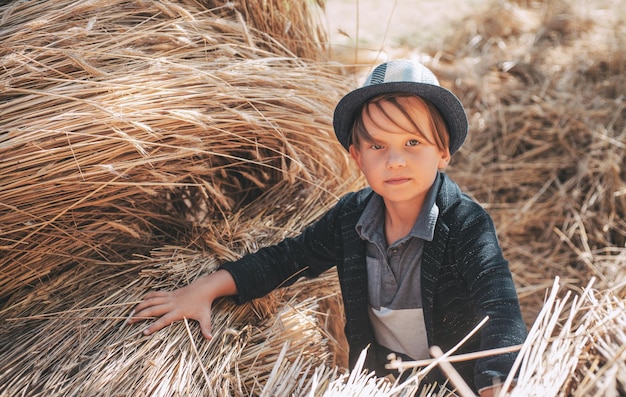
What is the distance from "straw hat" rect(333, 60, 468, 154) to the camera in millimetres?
1413

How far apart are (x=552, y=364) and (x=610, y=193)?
1654mm

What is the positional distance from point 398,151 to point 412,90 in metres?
0.14

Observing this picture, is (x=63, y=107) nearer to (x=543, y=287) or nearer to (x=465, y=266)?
(x=465, y=266)

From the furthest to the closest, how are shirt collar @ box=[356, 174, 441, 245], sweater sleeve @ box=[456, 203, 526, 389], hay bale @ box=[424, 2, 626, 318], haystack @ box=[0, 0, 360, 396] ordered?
hay bale @ box=[424, 2, 626, 318] → shirt collar @ box=[356, 174, 441, 245] → haystack @ box=[0, 0, 360, 396] → sweater sleeve @ box=[456, 203, 526, 389]

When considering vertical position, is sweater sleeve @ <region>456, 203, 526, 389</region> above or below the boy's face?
below

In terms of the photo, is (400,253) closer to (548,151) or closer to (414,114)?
(414,114)

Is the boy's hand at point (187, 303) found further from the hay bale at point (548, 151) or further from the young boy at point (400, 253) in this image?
the hay bale at point (548, 151)

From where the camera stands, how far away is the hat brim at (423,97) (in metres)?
1.41

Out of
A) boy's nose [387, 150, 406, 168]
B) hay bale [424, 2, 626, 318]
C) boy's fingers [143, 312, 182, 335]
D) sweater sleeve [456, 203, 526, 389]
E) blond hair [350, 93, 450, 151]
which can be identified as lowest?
hay bale [424, 2, 626, 318]

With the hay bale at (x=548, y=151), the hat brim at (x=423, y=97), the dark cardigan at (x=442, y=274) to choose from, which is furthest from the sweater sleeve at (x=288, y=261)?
the hay bale at (x=548, y=151)

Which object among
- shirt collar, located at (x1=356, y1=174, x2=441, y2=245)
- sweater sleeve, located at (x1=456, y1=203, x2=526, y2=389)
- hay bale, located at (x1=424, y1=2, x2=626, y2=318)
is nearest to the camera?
sweater sleeve, located at (x1=456, y1=203, x2=526, y2=389)

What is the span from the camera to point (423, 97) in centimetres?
145

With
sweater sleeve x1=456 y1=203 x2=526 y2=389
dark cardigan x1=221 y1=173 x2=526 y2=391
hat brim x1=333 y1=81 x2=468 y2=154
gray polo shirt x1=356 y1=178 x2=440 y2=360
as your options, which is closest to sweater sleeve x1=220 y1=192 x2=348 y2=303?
dark cardigan x1=221 y1=173 x2=526 y2=391

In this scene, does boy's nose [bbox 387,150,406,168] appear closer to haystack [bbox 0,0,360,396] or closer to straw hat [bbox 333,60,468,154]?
straw hat [bbox 333,60,468,154]
